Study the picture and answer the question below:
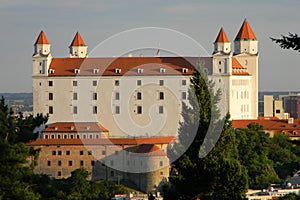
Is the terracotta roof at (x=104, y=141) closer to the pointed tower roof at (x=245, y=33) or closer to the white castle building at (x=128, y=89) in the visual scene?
the white castle building at (x=128, y=89)

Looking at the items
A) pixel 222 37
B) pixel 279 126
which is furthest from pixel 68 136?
pixel 279 126

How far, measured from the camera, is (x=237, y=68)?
74.6 metres

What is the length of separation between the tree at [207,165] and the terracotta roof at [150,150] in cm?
3664

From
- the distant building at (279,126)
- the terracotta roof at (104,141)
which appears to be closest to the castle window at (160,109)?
the terracotta roof at (104,141)

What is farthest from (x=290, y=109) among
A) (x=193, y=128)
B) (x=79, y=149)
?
(x=193, y=128)

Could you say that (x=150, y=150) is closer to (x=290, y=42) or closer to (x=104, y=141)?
(x=104, y=141)

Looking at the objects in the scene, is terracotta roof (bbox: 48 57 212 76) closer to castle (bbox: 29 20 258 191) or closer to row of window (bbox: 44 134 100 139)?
castle (bbox: 29 20 258 191)

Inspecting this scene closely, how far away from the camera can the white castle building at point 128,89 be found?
72.5m

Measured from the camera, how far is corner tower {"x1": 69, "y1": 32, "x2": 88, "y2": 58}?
255 ft

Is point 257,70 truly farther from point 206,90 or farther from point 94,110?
point 206,90

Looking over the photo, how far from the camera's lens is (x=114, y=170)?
2608 inches

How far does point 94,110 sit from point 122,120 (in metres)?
1.71

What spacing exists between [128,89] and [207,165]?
45906 mm

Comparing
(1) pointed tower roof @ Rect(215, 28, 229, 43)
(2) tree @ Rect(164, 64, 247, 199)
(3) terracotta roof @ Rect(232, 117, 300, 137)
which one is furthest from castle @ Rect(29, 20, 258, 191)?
(2) tree @ Rect(164, 64, 247, 199)
